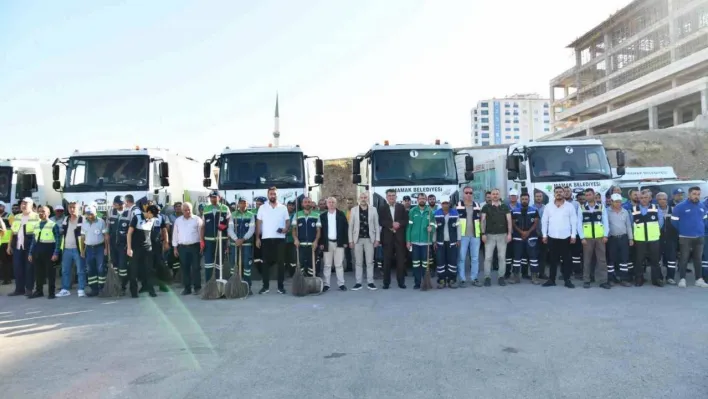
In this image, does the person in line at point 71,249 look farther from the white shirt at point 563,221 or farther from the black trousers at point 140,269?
the white shirt at point 563,221

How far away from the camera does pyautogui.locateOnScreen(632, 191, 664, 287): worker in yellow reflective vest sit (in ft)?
33.4

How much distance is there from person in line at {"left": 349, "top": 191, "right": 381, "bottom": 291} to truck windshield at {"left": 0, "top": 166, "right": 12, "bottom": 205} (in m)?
10.1

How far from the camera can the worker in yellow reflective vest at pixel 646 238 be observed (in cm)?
1018

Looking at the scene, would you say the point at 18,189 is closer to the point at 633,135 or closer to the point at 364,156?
the point at 364,156

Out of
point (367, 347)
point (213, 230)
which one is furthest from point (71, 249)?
point (367, 347)

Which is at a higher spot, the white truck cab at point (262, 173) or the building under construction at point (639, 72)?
the building under construction at point (639, 72)

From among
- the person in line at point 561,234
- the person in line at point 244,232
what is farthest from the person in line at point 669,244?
the person in line at point 244,232

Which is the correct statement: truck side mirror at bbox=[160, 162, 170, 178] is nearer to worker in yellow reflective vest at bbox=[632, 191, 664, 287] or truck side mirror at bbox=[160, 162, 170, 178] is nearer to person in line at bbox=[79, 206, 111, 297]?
person in line at bbox=[79, 206, 111, 297]

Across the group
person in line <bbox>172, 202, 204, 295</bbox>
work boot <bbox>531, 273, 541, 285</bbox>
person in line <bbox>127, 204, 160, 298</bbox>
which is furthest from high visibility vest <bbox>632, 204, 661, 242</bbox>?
person in line <bbox>127, 204, 160, 298</bbox>

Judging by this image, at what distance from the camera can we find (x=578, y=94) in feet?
263

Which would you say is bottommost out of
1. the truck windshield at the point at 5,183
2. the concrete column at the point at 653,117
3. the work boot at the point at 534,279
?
the work boot at the point at 534,279

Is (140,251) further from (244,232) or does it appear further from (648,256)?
(648,256)

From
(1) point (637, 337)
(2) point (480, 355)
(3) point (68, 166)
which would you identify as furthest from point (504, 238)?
(3) point (68, 166)

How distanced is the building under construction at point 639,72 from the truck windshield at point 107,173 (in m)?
46.0
